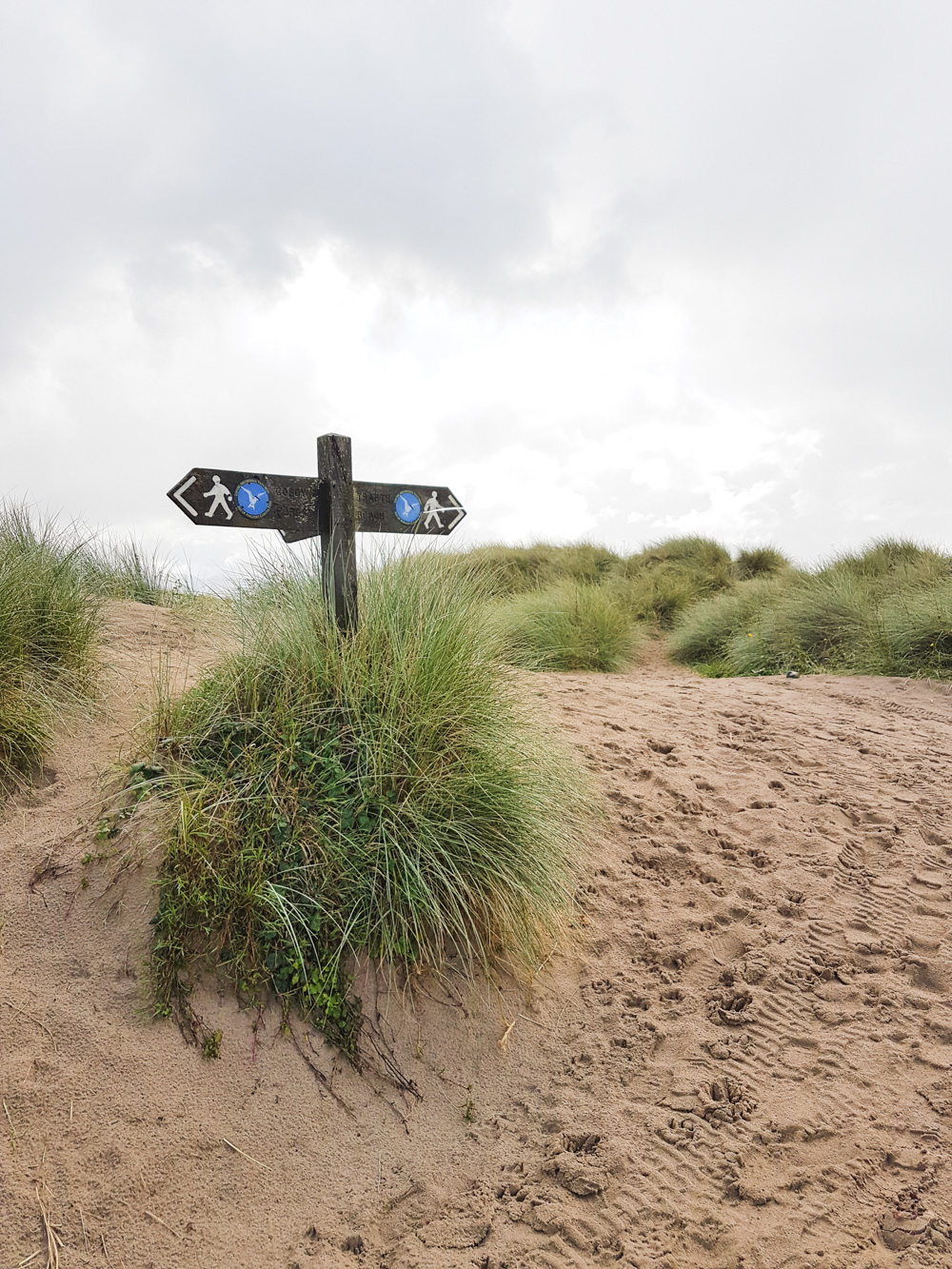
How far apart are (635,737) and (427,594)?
2244 mm

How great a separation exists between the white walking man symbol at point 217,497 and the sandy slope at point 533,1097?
4.44 feet

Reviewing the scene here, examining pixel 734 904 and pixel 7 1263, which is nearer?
pixel 7 1263

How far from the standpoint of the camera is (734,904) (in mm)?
3939

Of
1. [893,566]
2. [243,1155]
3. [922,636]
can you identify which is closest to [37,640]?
[243,1155]

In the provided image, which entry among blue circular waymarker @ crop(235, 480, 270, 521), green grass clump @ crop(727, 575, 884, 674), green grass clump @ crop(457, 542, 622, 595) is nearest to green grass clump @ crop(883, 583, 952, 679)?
green grass clump @ crop(727, 575, 884, 674)

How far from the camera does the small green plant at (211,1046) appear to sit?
276 centimetres

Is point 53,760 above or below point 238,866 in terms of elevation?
above

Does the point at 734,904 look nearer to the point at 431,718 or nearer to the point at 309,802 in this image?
the point at 431,718

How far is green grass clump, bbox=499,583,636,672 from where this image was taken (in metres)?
8.76

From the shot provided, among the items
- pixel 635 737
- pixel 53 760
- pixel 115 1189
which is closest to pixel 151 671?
pixel 53 760

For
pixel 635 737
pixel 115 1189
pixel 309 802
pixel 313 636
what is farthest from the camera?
pixel 635 737

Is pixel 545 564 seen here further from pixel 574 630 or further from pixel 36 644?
pixel 36 644

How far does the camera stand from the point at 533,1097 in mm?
2949

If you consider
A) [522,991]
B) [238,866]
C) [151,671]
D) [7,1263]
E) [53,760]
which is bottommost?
[7,1263]
